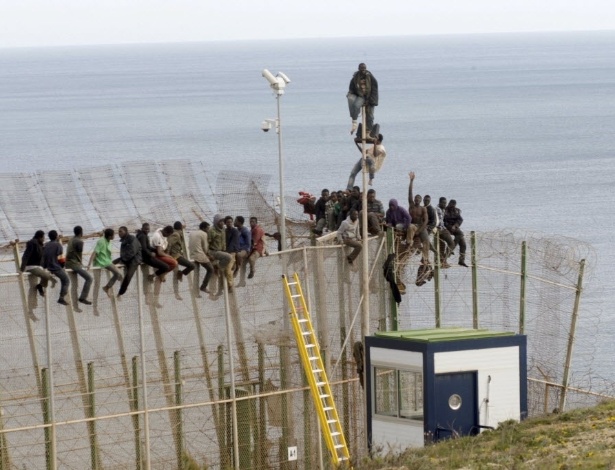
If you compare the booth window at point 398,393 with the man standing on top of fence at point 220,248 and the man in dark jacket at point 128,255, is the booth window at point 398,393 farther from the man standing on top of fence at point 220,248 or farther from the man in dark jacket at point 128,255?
the man in dark jacket at point 128,255

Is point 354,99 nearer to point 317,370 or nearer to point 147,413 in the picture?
point 317,370

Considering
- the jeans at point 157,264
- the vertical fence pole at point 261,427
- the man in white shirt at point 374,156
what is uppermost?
the man in white shirt at point 374,156

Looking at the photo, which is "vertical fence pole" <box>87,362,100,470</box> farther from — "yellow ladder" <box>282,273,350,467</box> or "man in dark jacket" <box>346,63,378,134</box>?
"man in dark jacket" <box>346,63,378,134</box>

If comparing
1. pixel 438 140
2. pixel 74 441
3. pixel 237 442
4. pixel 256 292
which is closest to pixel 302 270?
pixel 256 292

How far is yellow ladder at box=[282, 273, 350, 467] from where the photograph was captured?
104 feet

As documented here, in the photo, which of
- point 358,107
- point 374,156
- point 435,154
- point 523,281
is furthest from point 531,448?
point 435,154

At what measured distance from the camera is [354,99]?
1398 inches

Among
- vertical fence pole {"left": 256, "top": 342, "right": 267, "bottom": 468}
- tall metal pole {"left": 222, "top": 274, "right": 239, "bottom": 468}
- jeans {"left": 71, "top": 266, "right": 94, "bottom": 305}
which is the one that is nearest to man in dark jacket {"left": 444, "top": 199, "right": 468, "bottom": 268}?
vertical fence pole {"left": 256, "top": 342, "right": 267, "bottom": 468}

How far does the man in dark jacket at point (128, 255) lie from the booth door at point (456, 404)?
20.9 ft

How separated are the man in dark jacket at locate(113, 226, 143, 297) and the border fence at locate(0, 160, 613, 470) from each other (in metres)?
0.25

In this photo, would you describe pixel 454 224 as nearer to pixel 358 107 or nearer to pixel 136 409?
pixel 358 107

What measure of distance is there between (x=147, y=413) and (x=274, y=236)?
6884 millimetres

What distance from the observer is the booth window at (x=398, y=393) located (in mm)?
29672

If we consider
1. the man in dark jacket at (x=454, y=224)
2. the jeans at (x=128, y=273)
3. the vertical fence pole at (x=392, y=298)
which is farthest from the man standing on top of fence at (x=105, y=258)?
the man in dark jacket at (x=454, y=224)
